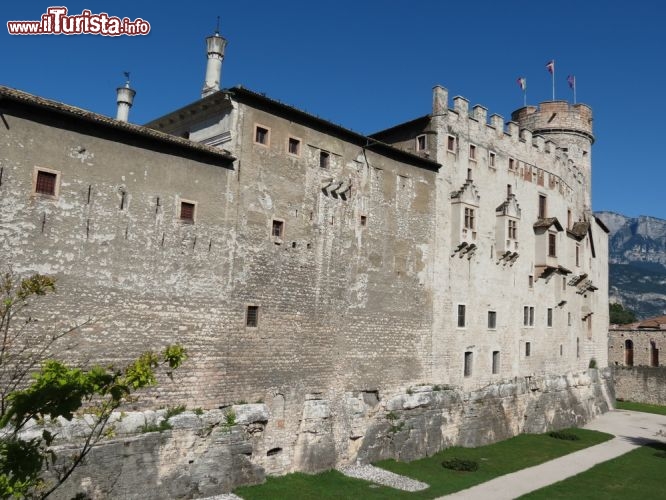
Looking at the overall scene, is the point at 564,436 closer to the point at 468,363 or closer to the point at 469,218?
the point at 468,363

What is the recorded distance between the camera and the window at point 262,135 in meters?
21.8

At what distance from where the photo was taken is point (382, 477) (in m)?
23.0

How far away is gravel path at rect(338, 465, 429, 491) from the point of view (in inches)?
875

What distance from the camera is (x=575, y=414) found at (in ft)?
128

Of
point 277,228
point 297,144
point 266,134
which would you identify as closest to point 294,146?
point 297,144

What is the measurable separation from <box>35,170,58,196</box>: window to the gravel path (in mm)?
15704

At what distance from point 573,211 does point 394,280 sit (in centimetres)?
2089

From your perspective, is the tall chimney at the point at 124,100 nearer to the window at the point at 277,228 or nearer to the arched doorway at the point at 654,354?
the window at the point at 277,228

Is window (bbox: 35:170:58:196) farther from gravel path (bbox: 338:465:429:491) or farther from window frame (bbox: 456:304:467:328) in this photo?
window frame (bbox: 456:304:467:328)

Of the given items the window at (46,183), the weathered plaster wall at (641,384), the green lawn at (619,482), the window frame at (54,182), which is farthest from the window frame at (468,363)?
the weathered plaster wall at (641,384)

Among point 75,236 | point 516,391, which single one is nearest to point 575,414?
point 516,391

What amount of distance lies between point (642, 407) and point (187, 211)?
47.8 metres

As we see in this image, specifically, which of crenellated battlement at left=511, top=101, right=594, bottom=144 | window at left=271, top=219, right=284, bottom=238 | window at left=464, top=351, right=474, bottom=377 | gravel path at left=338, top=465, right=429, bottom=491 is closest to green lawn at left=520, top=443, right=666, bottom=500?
gravel path at left=338, top=465, right=429, bottom=491

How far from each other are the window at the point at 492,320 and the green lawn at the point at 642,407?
2486 centimetres
